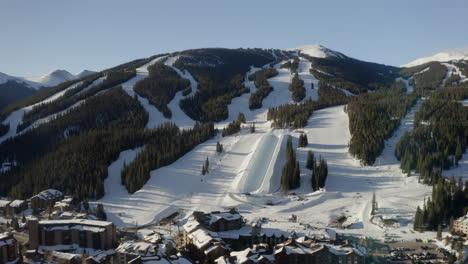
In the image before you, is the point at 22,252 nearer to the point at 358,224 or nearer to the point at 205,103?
the point at 358,224

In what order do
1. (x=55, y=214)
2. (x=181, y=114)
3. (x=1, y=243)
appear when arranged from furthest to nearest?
(x=181, y=114) < (x=55, y=214) < (x=1, y=243)

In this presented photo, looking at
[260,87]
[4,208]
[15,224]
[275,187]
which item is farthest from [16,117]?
[275,187]

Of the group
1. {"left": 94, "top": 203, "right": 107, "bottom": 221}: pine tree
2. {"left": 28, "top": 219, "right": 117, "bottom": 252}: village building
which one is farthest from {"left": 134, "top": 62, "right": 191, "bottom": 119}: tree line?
{"left": 28, "top": 219, "right": 117, "bottom": 252}: village building

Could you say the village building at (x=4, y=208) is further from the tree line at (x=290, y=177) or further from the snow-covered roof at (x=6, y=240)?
the tree line at (x=290, y=177)

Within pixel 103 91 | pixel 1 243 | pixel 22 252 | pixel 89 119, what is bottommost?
pixel 22 252

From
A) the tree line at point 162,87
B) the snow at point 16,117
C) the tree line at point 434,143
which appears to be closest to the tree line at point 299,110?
the tree line at point 434,143

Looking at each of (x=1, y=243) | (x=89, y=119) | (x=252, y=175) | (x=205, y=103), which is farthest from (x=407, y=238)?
(x=205, y=103)

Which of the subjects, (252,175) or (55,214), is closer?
(55,214)

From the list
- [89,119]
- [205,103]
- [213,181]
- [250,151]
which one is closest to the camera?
[213,181]
